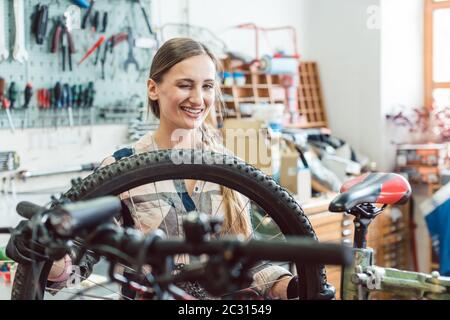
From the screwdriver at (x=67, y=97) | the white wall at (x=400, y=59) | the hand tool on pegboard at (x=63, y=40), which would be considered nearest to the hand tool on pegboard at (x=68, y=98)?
the screwdriver at (x=67, y=97)

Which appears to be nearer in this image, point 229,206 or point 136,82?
point 229,206

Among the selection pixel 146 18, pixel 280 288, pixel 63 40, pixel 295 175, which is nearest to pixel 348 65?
pixel 295 175

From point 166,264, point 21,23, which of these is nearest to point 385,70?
point 21,23

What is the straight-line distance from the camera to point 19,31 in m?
2.87

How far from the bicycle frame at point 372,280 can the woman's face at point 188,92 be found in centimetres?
42

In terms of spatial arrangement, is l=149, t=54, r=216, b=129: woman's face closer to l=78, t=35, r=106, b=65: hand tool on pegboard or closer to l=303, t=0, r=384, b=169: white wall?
l=78, t=35, r=106, b=65: hand tool on pegboard

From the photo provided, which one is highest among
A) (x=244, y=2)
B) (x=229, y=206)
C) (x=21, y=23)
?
(x=244, y=2)

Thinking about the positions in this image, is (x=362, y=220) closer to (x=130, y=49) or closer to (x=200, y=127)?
(x=200, y=127)

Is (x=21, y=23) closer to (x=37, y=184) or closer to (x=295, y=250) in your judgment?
(x=37, y=184)

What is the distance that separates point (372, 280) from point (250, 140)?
5.63 ft

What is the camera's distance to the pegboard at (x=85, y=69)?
9.52ft

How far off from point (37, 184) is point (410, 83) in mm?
3002

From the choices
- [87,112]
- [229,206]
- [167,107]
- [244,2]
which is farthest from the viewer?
[244,2]

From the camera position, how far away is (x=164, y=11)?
11.7 ft
